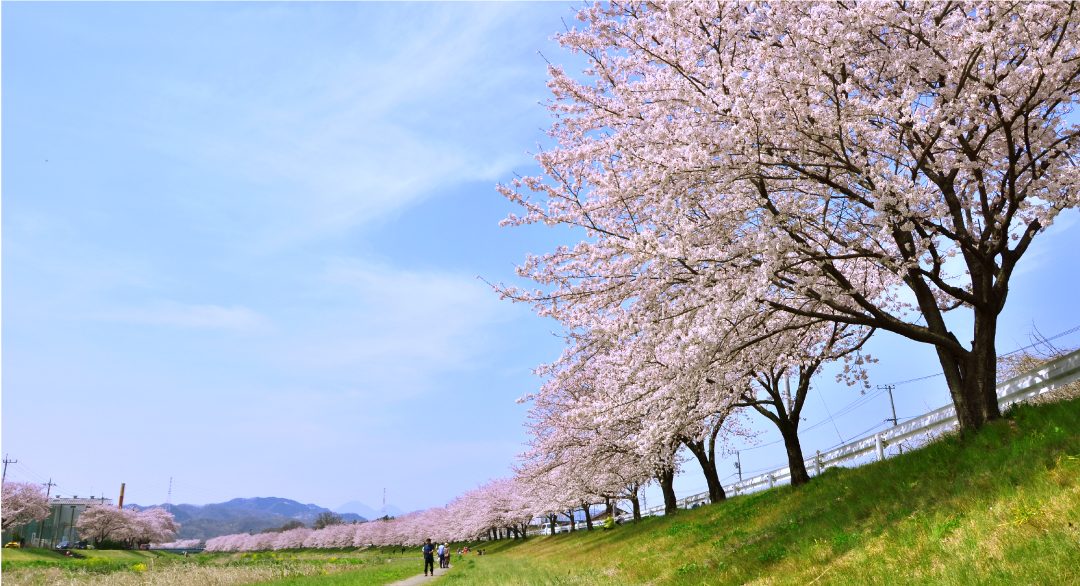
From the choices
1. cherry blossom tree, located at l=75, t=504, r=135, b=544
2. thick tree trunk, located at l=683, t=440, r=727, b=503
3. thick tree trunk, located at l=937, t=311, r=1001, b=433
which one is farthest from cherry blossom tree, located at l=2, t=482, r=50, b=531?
thick tree trunk, located at l=937, t=311, r=1001, b=433

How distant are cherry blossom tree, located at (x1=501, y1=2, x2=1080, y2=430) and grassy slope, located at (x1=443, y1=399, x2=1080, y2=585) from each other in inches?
71.6

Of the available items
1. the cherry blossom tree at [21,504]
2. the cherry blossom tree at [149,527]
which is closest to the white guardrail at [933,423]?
the cherry blossom tree at [21,504]

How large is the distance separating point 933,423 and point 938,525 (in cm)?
1117

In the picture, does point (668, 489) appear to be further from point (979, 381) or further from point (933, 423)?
point (979, 381)

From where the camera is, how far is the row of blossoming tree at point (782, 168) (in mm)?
9641

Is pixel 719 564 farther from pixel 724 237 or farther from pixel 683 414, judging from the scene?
pixel 724 237

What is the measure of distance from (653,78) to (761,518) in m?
11.3

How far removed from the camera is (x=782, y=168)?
11266mm

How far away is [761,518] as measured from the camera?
1609 centimetres

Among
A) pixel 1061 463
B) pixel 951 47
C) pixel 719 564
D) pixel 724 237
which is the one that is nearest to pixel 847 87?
pixel 951 47

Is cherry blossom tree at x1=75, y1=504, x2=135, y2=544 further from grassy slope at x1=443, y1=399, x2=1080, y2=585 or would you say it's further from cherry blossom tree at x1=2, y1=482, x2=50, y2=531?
grassy slope at x1=443, y1=399, x2=1080, y2=585

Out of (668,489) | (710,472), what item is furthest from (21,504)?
(710,472)

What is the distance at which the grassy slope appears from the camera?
6.82 m

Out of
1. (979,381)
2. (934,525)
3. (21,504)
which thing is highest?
(21,504)
